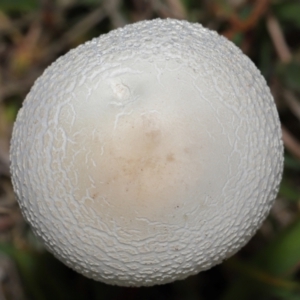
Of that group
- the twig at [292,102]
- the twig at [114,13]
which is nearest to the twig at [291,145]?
the twig at [292,102]

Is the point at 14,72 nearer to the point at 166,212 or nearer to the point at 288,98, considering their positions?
the point at 288,98

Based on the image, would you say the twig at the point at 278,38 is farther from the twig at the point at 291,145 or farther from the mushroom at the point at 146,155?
the mushroom at the point at 146,155

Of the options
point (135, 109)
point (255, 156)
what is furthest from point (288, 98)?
point (135, 109)

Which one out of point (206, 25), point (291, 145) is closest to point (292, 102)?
point (291, 145)

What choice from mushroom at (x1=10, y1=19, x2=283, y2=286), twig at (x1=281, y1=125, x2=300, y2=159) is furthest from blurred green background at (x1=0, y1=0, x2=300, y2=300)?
mushroom at (x1=10, y1=19, x2=283, y2=286)

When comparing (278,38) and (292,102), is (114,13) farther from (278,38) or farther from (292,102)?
(292,102)

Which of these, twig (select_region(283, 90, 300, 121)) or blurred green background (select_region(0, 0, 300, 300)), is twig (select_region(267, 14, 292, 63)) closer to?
blurred green background (select_region(0, 0, 300, 300))
